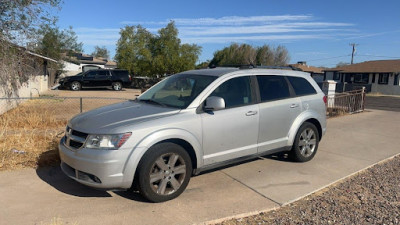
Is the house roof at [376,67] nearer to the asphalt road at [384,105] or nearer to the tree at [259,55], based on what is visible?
the tree at [259,55]

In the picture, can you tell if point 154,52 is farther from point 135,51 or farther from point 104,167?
point 104,167

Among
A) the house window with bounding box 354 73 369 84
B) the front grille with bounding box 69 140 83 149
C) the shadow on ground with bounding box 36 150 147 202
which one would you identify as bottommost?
the shadow on ground with bounding box 36 150 147 202

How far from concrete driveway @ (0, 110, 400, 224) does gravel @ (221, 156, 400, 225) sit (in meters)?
0.18

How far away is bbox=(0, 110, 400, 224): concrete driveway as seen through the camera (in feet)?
12.0

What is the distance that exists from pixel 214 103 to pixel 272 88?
1552 millimetres

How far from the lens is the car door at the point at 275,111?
5082mm

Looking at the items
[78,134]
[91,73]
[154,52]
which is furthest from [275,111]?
[154,52]

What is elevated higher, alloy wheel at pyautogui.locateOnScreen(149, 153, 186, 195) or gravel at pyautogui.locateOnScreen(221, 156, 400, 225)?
alloy wheel at pyautogui.locateOnScreen(149, 153, 186, 195)

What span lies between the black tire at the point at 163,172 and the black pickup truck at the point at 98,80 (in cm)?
2401

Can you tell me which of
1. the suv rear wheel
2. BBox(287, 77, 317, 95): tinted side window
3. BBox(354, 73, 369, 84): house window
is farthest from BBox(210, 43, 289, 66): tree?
BBox(287, 77, 317, 95): tinted side window

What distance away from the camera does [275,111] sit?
17.1 ft

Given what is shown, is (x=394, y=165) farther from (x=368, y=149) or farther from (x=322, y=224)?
(x=322, y=224)

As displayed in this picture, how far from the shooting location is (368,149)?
7.10 metres

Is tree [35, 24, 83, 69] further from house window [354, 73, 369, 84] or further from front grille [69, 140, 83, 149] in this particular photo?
house window [354, 73, 369, 84]
